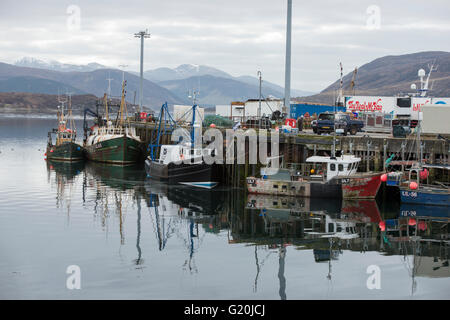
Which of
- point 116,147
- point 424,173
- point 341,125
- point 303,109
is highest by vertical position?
point 303,109

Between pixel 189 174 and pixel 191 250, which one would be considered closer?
pixel 191 250

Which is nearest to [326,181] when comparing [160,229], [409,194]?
[409,194]

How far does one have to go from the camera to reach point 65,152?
6606 centimetres

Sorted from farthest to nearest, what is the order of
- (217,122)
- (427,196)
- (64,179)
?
(217,122)
(64,179)
(427,196)

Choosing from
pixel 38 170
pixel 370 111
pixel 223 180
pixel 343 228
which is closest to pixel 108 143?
pixel 38 170

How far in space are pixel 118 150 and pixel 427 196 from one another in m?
37.1

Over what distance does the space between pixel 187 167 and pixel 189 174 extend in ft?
1.99

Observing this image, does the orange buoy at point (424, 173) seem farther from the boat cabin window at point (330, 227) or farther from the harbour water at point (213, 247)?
the boat cabin window at point (330, 227)

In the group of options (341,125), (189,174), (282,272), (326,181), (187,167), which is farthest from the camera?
(341,125)

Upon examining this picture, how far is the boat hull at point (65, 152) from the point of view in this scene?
66.0m

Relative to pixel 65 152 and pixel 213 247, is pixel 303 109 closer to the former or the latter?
pixel 65 152

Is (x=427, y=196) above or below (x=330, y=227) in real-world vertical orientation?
above

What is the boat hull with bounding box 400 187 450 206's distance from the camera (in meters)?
35.0
